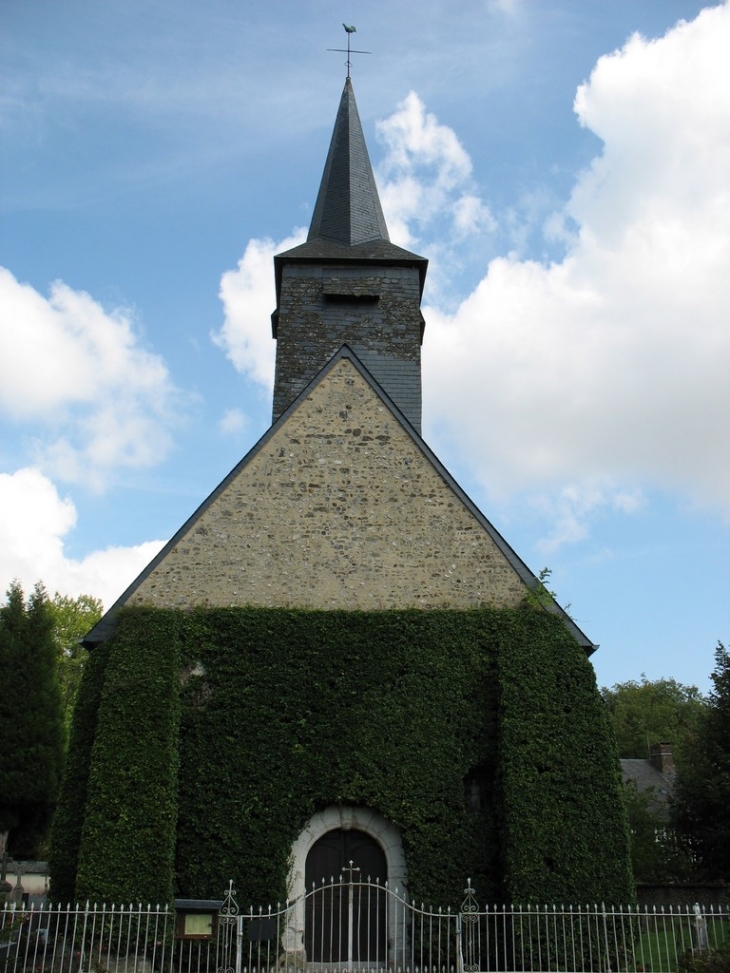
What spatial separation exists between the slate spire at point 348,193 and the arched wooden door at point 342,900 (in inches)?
521

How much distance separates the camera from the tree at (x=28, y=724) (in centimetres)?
2353

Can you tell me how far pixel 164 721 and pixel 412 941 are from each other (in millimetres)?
4191

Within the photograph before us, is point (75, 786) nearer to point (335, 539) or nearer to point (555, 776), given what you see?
point (335, 539)

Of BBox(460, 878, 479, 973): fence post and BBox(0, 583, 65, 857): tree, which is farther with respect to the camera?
BBox(0, 583, 65, 857): tree

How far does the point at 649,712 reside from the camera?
1973 inches

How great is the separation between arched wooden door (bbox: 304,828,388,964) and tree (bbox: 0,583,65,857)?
47.9 ft

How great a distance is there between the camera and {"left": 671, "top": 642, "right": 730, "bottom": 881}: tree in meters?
19.8

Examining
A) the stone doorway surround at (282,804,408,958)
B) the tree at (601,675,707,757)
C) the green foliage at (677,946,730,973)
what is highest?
Answer: the tree at (601,675,707,757)

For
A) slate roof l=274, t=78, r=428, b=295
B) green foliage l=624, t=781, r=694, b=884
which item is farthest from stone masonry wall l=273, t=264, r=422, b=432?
green foliage l=624, t=781, r=694, b=884

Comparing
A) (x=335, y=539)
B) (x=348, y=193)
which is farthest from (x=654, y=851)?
(x=348, y=193)

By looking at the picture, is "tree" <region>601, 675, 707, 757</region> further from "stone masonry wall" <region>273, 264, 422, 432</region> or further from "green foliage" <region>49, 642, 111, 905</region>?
"green foliage" <region>49, 642, 111, 905</region>

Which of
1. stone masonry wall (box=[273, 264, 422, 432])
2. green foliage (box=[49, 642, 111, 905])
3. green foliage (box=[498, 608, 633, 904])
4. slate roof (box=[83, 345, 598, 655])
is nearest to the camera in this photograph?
green foliage (box=[498, 608, 633, 904])

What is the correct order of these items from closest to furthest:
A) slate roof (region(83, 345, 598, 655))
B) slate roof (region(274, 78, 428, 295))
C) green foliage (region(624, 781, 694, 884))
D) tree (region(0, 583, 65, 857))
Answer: slate roof (region(83, 345, 598, 655)) → slate roof (region(274, 78, 428, 295)) → green foliage (region(624, 781, 694, 884)) → tree (region(0, 583, 65, 857))

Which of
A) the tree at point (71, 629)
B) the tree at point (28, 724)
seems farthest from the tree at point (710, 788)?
the tree at point (71, 629)
